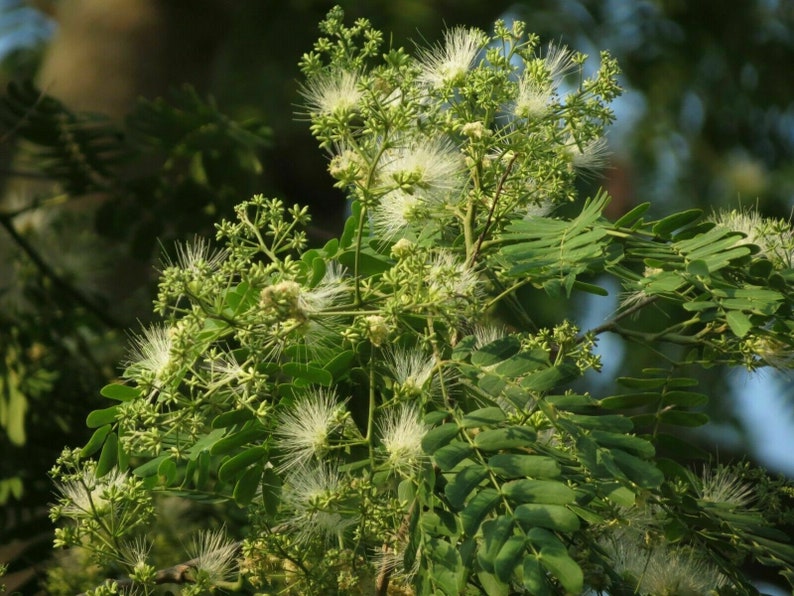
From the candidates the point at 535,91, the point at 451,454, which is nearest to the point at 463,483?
the point at 451,454

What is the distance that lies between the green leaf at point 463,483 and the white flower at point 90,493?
359 millimetres

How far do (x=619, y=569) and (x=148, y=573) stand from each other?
0.50 m

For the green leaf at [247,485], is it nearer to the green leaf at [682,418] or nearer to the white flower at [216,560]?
the white flower at [216,560]

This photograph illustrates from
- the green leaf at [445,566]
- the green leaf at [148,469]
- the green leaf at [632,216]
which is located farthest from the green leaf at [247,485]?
the green leaf at [632,216]

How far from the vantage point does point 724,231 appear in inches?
47.8

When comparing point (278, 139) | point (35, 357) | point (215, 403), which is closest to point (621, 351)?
point (278, 139)

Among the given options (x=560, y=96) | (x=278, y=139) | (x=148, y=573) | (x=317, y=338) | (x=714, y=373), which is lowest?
(x=148, y=573)

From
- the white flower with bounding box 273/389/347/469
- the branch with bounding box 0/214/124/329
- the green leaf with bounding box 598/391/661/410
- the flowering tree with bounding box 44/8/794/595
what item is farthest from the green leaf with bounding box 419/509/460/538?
the branch with bounding box 0/214/124/329

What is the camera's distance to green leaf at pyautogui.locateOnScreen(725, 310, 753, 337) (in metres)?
1.11

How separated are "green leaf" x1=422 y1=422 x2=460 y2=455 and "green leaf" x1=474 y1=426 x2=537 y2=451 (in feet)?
0.08

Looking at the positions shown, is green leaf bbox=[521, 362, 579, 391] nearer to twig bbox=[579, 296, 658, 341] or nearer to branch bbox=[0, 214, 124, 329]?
twig bbox=[579, 296, 658, 341]

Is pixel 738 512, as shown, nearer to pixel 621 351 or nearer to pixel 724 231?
pixel 724 231

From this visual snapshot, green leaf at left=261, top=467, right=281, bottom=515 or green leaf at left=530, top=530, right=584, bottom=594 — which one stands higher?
green leaf at left=261, top=467, right=281, bottom=515

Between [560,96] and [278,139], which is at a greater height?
[278,139]
